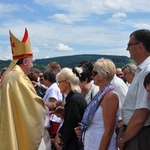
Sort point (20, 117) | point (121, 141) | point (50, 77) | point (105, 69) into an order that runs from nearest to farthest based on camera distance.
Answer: point (121, 141) < point (105, 69) < point (20, 117) < point (50, 77)

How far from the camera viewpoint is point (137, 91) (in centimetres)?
306

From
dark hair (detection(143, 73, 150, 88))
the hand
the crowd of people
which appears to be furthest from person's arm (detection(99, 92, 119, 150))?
dark hair (detection(143, 73, 150, 88))

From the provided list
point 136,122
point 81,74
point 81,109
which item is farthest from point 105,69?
point 81,74

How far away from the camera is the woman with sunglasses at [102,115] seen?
330 centimetres

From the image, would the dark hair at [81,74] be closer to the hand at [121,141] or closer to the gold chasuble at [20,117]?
the gold chasuble at [20,117]

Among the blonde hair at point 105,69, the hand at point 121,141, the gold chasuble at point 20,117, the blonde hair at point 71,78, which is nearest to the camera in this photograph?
the hand at point 121,141

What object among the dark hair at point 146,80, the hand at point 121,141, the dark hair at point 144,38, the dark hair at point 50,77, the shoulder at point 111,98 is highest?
the dark hair at point 144,38

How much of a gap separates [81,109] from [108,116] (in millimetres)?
644

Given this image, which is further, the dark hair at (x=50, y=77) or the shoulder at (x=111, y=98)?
the dark hair at (x=50, y=77)

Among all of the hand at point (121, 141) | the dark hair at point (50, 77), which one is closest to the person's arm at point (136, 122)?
the hand at point (121, 141)

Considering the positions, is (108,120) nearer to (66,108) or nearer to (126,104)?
(126,104)

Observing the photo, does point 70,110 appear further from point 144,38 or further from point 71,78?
point 144,38

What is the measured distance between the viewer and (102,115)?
3.38 meters

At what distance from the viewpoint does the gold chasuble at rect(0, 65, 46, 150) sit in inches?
149
